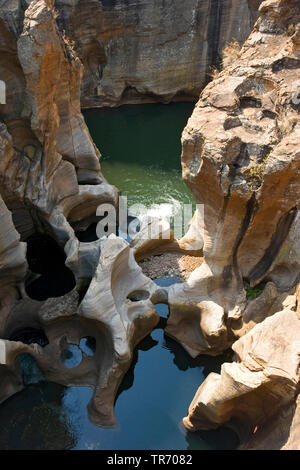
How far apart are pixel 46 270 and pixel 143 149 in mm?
8287

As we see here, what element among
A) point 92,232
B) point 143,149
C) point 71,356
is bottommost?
point 71,356

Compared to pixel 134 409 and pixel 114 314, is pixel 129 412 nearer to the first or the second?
pixel 134 409

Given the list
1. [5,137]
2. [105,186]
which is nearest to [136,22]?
[105,186]

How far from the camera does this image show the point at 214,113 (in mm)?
7734

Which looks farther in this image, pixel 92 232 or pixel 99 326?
pixel 92 232

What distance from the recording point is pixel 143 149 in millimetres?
16625

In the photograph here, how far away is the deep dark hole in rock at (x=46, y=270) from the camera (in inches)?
379

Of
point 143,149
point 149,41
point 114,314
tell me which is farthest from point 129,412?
point 149,41

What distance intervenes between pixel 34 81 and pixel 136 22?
1154cm

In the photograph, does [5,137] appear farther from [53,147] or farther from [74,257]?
[74,257]

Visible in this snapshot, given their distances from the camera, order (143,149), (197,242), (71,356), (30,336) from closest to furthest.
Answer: (71,356) < (30,336) < (197,242) < (143,149)

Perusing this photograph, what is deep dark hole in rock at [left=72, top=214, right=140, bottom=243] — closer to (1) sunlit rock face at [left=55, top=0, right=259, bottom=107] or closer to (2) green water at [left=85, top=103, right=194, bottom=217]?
(2) green water at [left=85, top=103, right=194, bottom=217]

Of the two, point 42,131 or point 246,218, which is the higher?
point 42,131
